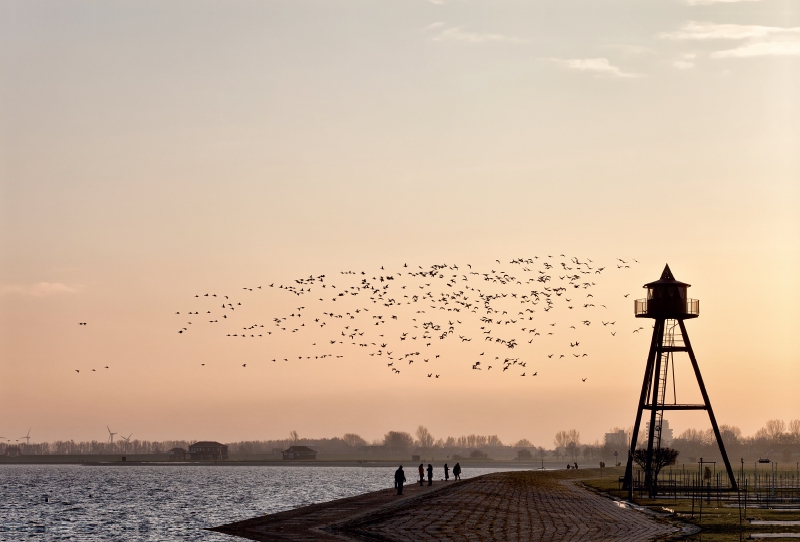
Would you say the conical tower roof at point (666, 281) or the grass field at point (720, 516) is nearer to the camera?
the grass field at point (720, 516)

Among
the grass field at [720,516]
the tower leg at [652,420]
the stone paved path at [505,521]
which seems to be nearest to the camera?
the grass field at [720,516]

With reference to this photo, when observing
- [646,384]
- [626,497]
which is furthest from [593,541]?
[646,384]

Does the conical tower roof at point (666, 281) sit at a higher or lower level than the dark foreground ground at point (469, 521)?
higher

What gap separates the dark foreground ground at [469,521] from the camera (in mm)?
47000

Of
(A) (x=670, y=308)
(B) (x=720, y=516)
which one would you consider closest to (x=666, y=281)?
(A) (x=670, y=308)

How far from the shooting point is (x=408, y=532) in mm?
50156

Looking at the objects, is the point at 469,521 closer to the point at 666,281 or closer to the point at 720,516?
the point at 720,516

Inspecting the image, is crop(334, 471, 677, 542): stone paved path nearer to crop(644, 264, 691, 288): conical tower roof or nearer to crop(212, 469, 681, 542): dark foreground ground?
crop(212, 469, 681, 542): dark foreground ground

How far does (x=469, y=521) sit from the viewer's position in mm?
54250

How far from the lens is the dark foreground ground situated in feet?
154

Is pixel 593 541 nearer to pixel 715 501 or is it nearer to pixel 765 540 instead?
pixel 765 540

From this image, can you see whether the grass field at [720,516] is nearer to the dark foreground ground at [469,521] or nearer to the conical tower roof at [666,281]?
the dark foreground ground at [469,521]

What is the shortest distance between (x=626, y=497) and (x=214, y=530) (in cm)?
3203

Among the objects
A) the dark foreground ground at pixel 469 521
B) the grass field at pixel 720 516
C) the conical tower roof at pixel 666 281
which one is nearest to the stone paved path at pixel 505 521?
the dark foreground ground at pixel 469 521
